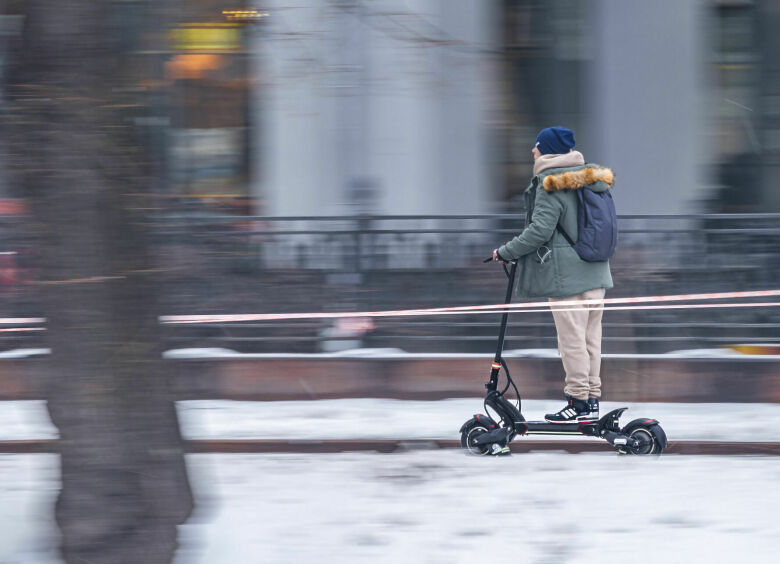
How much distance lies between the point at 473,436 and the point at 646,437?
3.45 ft

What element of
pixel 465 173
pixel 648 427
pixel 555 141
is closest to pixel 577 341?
pixel 648 427

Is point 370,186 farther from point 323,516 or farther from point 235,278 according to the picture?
point 323,516

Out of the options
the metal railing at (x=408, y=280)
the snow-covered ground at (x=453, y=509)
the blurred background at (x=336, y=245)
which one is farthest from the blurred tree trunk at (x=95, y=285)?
the metal railing at (x=408, y=280)

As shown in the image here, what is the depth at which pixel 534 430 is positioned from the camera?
19.7 feet

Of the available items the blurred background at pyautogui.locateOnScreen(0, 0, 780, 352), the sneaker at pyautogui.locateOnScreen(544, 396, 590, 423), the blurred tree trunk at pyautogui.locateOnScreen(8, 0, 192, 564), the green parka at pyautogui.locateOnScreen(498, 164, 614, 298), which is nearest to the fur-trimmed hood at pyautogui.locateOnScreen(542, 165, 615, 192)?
the green parka at pyautogui.locateOnScreen(498, 164, 614, 298)

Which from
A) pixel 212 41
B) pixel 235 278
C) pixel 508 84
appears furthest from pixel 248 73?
pixel 508 84

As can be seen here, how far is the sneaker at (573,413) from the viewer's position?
6.05 metres

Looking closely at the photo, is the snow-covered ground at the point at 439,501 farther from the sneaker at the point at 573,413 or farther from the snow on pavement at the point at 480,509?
the sneaker at the point at 573,413

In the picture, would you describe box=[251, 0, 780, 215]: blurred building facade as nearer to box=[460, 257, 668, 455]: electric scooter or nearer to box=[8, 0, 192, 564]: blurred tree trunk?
box=[460, 257, 668, 455]: electric scooter

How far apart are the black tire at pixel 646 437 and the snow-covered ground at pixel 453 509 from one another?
7cm

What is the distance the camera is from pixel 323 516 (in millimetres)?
4887

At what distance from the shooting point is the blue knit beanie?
5.96m

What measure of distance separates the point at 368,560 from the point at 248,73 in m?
5.59

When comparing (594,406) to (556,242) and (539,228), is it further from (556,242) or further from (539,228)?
(539,228)
